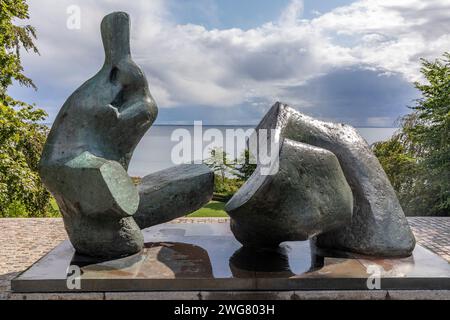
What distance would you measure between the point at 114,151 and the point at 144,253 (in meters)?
1.27

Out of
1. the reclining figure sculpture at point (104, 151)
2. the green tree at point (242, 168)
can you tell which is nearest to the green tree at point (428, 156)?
the green tree at point (242, 168)

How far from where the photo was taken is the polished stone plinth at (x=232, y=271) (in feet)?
16.3

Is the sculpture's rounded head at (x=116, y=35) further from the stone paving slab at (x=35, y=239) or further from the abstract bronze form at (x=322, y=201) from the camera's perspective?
the stone paving slab at (x=35, y=239)

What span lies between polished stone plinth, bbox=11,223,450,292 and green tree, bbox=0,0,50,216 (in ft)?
24.6

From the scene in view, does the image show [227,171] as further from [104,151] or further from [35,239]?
[104,151]

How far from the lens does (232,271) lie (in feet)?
17.1

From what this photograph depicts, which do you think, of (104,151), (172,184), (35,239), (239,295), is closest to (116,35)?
(104,151)

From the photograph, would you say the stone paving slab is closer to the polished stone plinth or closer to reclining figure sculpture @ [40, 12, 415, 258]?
the polished stone plinth

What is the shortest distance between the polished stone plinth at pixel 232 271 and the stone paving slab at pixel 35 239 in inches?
38.5

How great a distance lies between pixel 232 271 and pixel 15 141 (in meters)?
9.98

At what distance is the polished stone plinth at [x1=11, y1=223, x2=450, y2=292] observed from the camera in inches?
195

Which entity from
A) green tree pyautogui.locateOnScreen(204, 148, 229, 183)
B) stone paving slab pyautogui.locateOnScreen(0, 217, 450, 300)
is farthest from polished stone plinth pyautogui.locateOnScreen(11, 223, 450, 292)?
green tree pyautogui.locateOnScreen(204, 148, 229, 183)

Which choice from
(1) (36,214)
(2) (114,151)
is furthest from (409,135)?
(2) (114,151)

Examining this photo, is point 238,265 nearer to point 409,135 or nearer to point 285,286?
point 285,286
